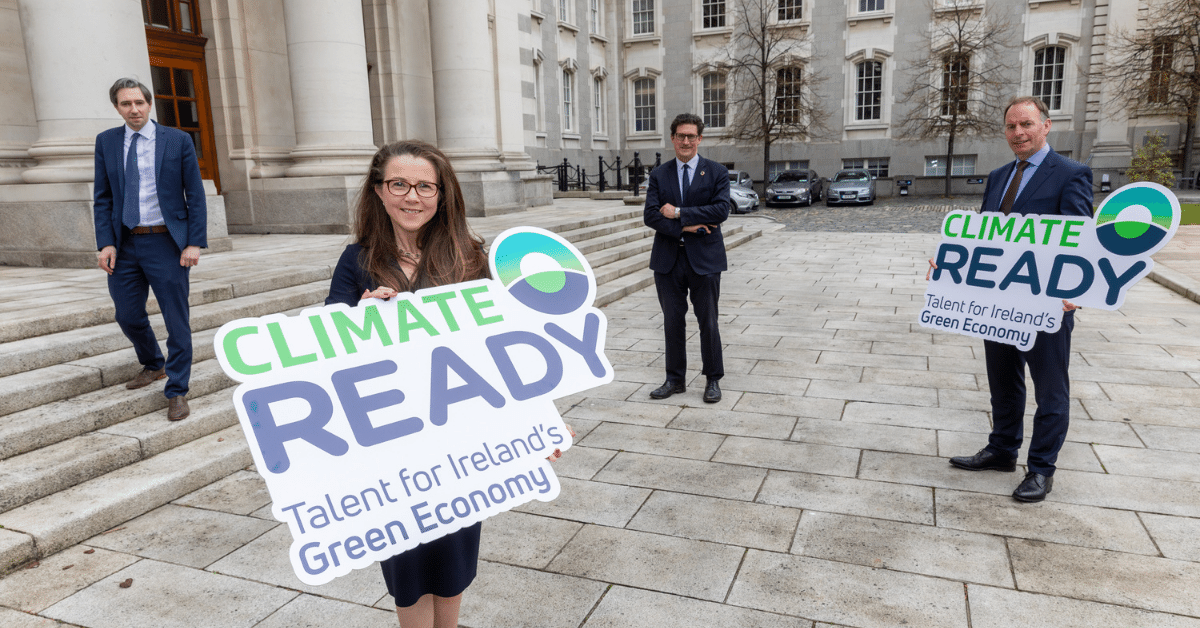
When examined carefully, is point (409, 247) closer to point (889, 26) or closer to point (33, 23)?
point (33, 23)

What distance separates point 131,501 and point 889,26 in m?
38.0

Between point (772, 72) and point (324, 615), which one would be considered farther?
point (772, 72)

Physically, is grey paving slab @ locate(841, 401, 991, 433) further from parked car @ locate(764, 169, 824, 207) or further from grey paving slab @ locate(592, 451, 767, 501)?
parked car @ locate(764, 169, 824, 207)

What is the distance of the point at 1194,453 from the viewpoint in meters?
4.64

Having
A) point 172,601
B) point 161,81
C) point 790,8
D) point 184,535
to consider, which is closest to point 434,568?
point 172,601

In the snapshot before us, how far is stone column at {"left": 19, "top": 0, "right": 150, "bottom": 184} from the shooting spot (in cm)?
795

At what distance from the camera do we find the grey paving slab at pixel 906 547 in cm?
338

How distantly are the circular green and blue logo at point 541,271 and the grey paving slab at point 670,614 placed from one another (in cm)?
145

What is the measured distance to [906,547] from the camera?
3602 mm

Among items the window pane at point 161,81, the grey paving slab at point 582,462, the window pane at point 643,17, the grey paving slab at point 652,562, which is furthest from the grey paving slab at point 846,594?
the window pane at point 643,17

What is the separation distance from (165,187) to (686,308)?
12.6 ft

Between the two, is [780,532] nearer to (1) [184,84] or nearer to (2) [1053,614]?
(2) [1053,614]

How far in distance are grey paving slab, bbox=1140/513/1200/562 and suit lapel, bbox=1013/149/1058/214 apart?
1.74 metres

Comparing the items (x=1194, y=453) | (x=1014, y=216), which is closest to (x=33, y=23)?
(x=1014, y=216)
